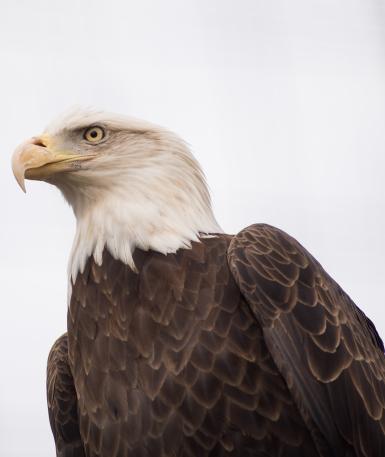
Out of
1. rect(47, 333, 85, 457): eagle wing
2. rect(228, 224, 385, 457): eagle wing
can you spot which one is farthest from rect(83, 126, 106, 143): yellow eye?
rect(47, 333, 85, 457): eagle wing

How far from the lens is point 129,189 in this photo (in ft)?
14.3

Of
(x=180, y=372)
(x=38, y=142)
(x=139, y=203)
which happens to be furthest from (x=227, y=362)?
(x=38, y=142)

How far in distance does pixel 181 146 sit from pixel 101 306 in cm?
89

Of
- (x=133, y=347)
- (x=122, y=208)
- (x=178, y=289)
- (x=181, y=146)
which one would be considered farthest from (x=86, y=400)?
(x=181, y=146)

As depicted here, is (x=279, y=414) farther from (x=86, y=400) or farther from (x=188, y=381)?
(x=86, y=400)

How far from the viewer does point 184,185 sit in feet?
14.4

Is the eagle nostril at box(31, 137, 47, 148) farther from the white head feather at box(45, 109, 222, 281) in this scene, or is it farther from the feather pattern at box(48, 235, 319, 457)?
the feather pattern at box(48, 235, 319, 457)

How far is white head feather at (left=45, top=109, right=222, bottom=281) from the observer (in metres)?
4.22

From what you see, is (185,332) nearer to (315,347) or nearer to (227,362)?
(227,362)

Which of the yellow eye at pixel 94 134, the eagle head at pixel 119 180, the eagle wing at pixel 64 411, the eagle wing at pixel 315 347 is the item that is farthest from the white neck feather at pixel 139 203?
the eagle wing at pixel 64 411

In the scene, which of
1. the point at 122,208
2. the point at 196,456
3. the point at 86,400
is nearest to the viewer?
the point at 196,456

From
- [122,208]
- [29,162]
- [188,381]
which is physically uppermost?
[29,162]

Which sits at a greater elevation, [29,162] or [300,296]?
[29,162]

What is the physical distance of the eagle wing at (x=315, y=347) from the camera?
3723 millimetres
